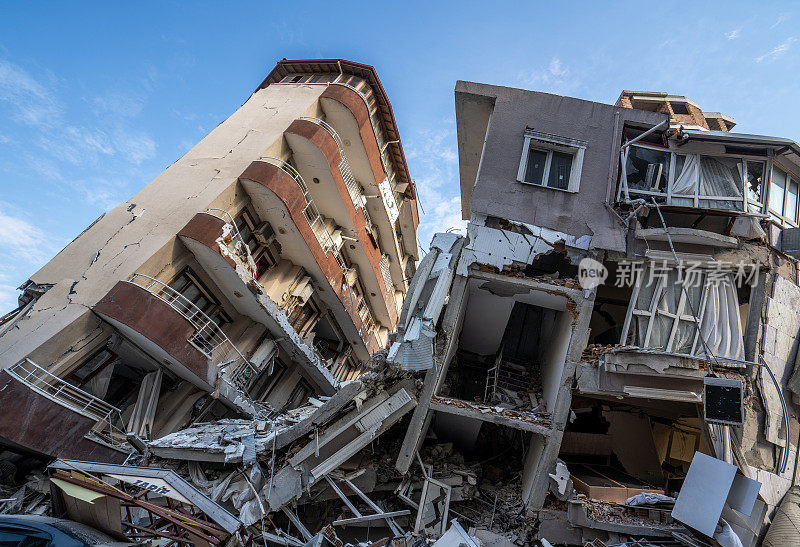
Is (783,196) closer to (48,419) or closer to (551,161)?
(551,161)

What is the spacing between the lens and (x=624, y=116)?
42.9ft

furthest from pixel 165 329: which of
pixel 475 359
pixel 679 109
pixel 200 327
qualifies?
pixel 679 109

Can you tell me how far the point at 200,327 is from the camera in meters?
13.7

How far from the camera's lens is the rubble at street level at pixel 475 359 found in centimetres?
918

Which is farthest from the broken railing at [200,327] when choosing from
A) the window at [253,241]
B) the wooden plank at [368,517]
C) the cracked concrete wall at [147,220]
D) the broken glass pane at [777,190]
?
the broken glass pane at [777,190]

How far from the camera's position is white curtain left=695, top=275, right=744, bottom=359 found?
10.6m

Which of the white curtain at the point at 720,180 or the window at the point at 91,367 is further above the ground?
the white curtain at the point at 720,180

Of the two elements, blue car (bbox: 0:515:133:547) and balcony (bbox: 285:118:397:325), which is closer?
blue car (bbox: 0:515:133:547)

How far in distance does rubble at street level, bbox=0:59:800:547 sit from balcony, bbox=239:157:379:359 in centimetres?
15

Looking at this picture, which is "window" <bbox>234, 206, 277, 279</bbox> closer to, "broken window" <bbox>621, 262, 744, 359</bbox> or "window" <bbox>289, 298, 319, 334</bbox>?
"window" <bbox>289, 298, 319, 334</bbox>

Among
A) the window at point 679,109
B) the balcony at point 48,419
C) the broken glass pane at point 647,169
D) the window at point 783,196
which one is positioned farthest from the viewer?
the window at point 679,109

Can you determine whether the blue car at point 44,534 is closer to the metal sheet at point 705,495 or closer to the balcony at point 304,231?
the balcony at point 304,231

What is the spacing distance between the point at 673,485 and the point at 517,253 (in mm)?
9082
